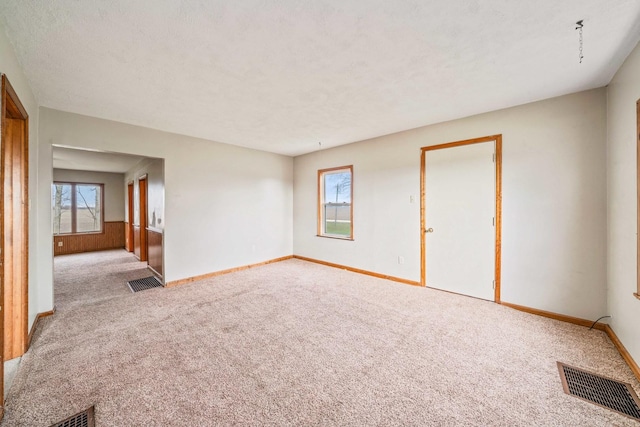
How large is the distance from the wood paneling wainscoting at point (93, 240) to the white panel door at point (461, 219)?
8.64 m

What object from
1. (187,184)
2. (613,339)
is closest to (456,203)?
(613,339)

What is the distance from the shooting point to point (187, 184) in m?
4.36

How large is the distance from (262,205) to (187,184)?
1588 millimetres

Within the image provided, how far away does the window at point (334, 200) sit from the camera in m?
5.20

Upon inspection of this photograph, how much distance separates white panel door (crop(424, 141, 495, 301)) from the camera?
338cm

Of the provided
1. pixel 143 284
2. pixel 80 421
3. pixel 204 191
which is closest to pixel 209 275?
pixel 143 284

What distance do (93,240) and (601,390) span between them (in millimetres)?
10057

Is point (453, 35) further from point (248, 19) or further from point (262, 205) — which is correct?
point (262, 205)

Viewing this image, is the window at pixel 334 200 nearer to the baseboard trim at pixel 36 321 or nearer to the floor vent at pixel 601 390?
the floor vent at pixel 601 390

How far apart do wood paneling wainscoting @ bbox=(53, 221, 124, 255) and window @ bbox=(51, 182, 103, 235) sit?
0.20m

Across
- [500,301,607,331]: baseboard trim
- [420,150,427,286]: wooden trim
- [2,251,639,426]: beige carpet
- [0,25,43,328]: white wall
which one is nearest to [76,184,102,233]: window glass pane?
[2,251,639,426]: beige carpet

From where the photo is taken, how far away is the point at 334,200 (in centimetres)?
549

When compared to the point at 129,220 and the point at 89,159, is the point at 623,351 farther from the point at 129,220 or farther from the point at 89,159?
the point at 129,220

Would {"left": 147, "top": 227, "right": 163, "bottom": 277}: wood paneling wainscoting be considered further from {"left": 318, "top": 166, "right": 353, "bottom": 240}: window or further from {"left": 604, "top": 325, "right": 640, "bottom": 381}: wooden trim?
{"left": 604, "top": 325, "right": 640, "bottom": 381}: wooden trim
